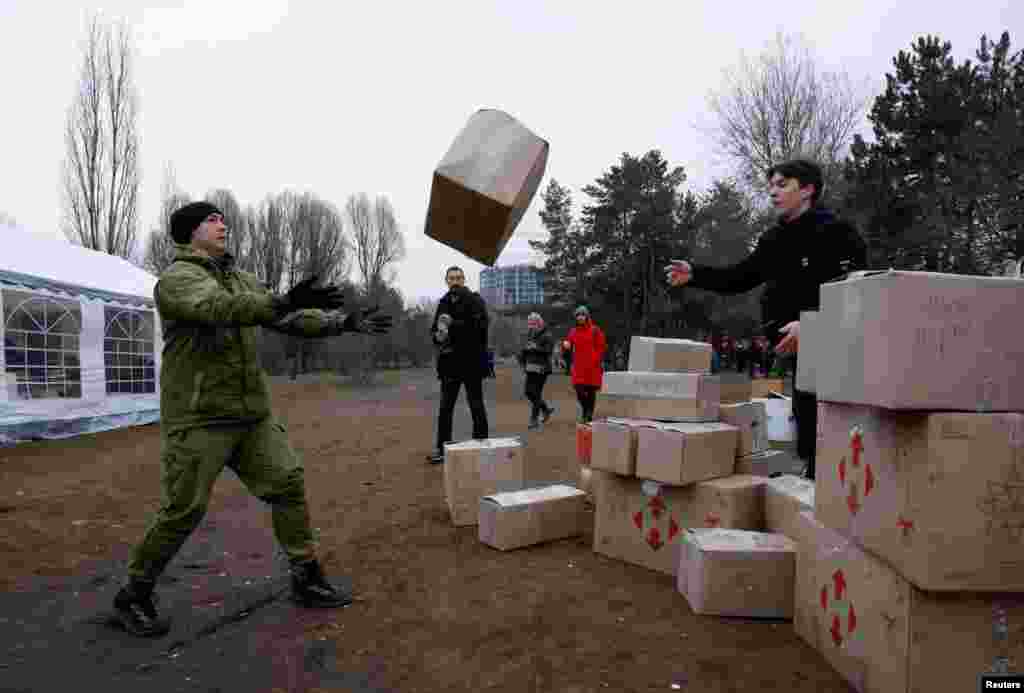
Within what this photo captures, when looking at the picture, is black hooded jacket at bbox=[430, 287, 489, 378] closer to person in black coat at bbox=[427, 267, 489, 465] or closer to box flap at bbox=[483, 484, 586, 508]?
person in black coat at bbox=[427, 267, 489, 465]

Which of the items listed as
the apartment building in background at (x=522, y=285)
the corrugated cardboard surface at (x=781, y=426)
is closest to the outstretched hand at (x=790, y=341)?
the corrugated cardboard surface at (x=781, y=426)

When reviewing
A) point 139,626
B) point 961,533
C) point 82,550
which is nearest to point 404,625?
point 139,626

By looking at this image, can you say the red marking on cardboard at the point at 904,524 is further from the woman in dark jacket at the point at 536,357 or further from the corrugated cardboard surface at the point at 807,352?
the woman in dark jacket at the point at 536,357

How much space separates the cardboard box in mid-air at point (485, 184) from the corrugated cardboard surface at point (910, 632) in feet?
7.46

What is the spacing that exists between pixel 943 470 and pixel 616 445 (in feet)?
6.34

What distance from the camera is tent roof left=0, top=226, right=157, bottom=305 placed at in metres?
8.95

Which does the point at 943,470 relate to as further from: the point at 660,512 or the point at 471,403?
the point at 471,403

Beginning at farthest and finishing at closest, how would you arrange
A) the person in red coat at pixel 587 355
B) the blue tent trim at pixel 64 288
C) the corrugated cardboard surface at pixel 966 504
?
the person in red coat at pixel 587 355
the blue tent trim at pixel 64 288
the corrugated cardboard surface at pixel 966 504

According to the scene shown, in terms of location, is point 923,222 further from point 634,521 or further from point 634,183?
point 634,521

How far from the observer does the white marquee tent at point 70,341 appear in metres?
8.96

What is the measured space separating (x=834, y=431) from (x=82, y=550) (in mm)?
4552

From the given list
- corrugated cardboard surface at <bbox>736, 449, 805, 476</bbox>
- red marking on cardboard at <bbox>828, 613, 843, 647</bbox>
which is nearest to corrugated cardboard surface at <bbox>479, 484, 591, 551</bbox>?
corrugated cardboard surface at <bbox>736, 449, 805, 476</bbox>

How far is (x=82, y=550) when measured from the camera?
14.1 ft

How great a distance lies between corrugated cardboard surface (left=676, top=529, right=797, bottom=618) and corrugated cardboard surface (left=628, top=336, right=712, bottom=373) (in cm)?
132
